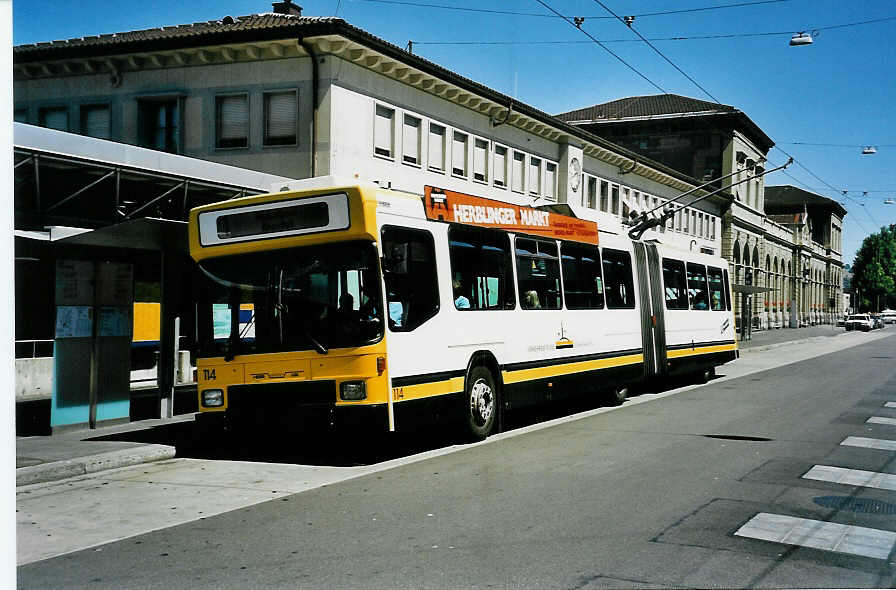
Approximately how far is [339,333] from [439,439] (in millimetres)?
2967

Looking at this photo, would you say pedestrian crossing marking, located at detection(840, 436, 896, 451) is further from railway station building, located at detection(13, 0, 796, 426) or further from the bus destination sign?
railway station building, located at detection(13, 0, 796, 426)

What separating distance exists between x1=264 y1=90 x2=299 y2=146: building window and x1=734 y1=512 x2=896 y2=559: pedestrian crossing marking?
69.8ft

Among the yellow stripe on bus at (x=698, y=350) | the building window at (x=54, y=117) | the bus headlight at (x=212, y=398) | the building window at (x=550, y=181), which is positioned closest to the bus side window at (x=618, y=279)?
the yellow stripe on bus at (x=698, y=350)

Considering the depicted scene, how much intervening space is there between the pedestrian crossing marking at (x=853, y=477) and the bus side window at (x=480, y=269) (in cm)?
461

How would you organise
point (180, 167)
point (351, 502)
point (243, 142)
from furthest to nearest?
point (243, 142) < point (180, 167) < point (351, 502)

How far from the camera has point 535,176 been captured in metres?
38.2

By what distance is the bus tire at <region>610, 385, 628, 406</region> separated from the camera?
17.3 metres

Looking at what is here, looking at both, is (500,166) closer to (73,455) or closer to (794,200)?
(73,455)

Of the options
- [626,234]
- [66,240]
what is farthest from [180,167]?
[626,234]

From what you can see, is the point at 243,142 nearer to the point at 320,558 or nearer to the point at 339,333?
the point at 339,333

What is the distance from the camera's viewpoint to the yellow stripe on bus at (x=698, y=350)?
19811 mm

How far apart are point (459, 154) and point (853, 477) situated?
24.3m

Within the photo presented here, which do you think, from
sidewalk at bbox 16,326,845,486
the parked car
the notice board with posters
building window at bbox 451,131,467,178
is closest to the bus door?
the notice board with posters

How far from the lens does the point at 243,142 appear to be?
2706 centimetres
